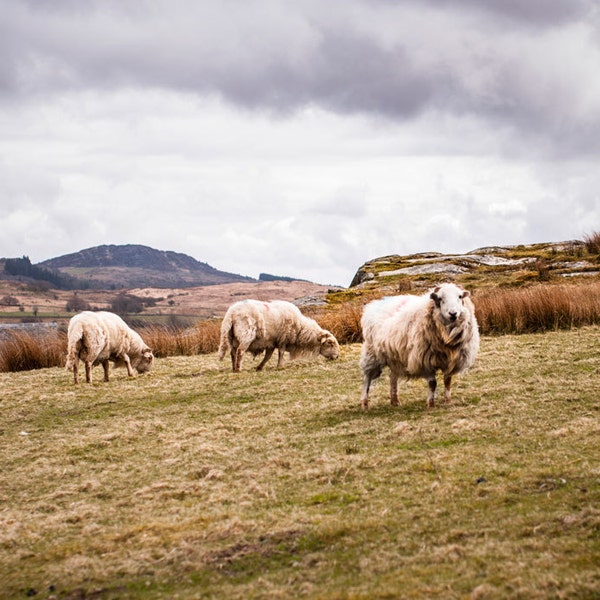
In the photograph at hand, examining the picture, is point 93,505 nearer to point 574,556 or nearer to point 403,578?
point 403,578

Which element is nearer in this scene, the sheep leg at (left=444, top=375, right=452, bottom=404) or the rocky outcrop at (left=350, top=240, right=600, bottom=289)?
the sheep leg at (left=444, top=375, right=452, bottom=404)

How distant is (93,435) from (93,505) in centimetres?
304

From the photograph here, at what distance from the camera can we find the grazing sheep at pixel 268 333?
14734mm

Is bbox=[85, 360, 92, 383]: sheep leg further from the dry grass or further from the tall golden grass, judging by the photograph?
the dry grass

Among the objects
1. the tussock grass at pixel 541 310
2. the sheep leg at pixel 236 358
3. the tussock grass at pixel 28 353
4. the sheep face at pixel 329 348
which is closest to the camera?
the sheep leg at pixel 236 358

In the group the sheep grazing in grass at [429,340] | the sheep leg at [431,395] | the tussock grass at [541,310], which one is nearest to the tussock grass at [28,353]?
the tussock grass at [541,310]

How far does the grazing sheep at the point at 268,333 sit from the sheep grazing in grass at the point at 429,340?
5.38 meters

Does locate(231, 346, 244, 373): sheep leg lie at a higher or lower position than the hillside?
lower

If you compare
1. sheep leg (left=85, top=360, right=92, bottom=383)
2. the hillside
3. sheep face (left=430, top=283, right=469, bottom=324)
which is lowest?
sheep leg (left=85, top=360, right=92, bottom=383)

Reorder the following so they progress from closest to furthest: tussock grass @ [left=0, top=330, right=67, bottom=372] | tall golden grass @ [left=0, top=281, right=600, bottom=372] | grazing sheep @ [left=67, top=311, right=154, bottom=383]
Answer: grazing sheep @ [left=67, top=311, right=154, bottom=383] → tall golden grass @ [left=0, top=281, right=600, bottom=372] → tussock grass @ [left=0, top=330, right=67, bottom=372]

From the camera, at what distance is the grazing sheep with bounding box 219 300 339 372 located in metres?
14.7

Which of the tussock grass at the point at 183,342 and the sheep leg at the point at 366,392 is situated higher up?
the tussock grass at the point at 183,342

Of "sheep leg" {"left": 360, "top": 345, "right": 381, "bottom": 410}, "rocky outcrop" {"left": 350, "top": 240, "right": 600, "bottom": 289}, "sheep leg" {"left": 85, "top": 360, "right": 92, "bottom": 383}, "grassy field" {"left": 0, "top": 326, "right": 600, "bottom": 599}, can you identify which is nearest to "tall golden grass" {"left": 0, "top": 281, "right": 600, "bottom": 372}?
"sheep leg" {"left": 85, "top": 360, "right": 92, "bottom": 383}

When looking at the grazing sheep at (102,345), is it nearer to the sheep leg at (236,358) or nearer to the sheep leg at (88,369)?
the sheep leg at (88,369)
